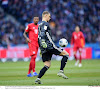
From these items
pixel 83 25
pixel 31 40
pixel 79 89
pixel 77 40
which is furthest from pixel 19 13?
pixel 79 89

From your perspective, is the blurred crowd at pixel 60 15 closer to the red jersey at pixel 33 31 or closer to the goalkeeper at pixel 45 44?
the red jersey at pixel 33 31

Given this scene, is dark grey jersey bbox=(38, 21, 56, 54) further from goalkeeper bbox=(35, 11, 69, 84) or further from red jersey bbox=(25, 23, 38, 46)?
red jersey bbox=(25, 23, 38, 46)

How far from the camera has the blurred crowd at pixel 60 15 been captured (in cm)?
3094

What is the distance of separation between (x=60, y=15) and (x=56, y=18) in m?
0.53

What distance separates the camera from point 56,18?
32.4m

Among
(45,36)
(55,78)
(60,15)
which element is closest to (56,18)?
(60,15)

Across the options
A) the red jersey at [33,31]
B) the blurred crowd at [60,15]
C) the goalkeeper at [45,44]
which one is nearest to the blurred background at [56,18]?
the blurred crowd at [60,15]

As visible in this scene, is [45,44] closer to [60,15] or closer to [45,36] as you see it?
[45,36]

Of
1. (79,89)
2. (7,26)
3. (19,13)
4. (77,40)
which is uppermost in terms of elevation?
(19,13)

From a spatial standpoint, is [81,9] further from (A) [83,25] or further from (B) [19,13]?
(B) [19,13]

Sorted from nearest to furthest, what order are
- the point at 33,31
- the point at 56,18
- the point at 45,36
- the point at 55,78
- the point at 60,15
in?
the point at 45,36 < the point at 55,78 < the point at 33,31 < the point at 56,18 < the point at 60,15

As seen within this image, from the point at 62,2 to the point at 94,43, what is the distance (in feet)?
21.0

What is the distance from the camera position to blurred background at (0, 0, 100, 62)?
30453 mm

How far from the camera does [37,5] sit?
33.1 meters
